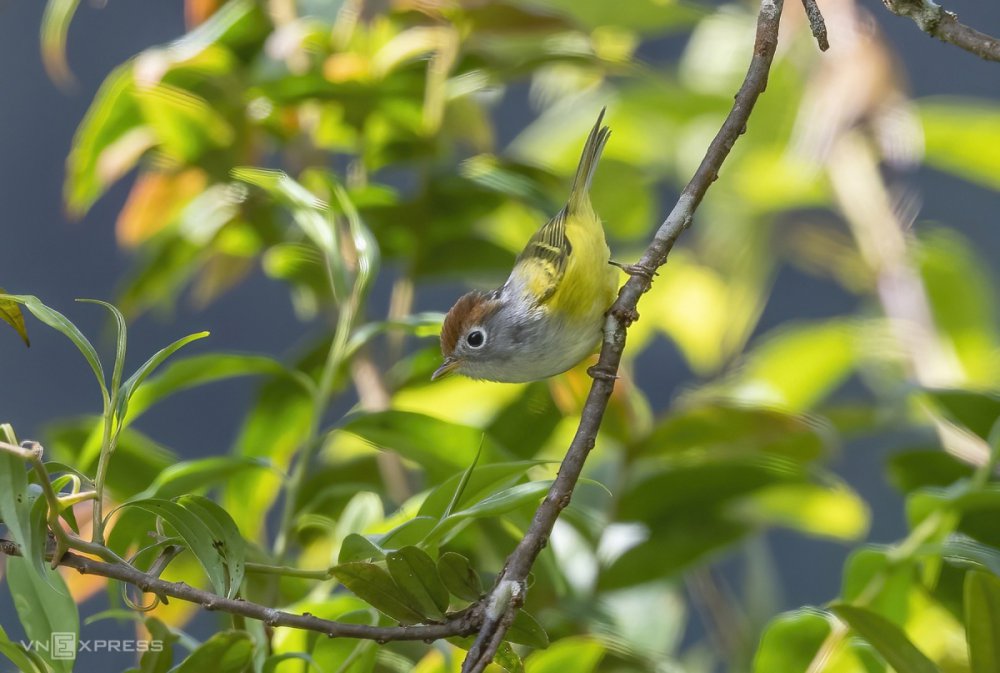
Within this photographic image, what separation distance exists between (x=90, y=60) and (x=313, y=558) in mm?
2179

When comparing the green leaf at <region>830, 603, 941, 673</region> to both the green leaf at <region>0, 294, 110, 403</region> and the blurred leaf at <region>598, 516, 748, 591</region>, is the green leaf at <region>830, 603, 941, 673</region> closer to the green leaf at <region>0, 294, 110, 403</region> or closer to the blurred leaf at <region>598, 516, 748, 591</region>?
the blurred leaf at <region>598, 516, 748, 591</region>

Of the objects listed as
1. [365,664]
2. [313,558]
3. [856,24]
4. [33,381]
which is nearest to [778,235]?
[856,24]

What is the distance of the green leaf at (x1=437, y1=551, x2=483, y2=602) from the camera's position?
744 mm

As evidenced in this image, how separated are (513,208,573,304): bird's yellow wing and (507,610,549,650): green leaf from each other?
645 millimetres


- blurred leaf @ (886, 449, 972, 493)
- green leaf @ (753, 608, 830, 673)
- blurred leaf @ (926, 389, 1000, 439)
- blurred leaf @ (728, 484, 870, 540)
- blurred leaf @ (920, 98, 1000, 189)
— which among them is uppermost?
blurred leaf @ (920, 98, 1000, 189)

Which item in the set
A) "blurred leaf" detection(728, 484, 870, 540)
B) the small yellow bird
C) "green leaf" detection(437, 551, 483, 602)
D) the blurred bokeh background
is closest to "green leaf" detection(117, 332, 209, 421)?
"green leaf" detection(437, 551, 483, 602)

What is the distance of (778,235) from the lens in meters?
2.26

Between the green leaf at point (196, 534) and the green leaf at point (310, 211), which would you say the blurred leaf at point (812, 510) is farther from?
the green leaf at point (196, 534)

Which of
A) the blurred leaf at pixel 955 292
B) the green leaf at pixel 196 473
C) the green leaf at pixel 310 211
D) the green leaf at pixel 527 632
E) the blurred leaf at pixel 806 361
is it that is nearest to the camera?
the green leaf at pixel 527 632

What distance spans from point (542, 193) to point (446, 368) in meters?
0.27

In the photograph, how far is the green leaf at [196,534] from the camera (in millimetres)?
768

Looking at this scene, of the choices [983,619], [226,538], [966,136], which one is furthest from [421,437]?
[966,136]

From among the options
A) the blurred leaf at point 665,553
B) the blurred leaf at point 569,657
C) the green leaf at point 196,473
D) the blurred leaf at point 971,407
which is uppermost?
the blurred leaf at point 971,407

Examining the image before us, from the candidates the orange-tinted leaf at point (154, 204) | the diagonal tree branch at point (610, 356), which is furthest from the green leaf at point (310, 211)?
the orange-tinted leaf at point (154, 204)
